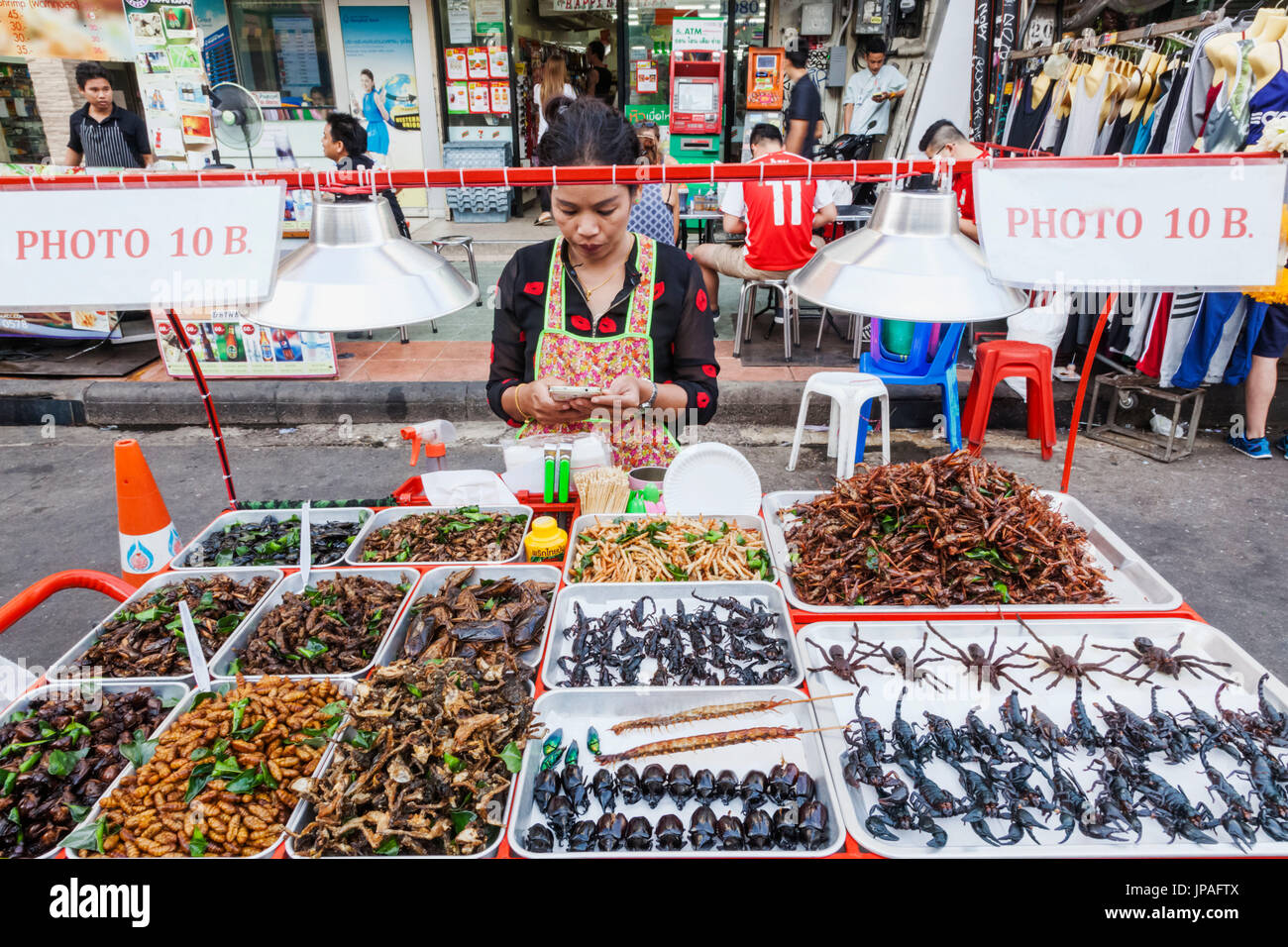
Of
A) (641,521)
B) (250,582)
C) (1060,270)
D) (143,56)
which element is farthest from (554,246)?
(143,56)

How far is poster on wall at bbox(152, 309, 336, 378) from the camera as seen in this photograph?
6746 millimetres

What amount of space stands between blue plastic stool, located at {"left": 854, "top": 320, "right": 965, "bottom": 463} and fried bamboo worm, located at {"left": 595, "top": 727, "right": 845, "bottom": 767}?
3.54 metres

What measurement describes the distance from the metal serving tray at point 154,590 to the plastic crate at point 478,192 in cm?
974

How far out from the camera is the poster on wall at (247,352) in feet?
22.1

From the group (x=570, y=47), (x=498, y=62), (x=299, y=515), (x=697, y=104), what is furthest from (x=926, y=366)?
(x=570, y=47)

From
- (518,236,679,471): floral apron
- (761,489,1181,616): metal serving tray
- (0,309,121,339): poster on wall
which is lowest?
(761,489,1181,616): metal serving tray

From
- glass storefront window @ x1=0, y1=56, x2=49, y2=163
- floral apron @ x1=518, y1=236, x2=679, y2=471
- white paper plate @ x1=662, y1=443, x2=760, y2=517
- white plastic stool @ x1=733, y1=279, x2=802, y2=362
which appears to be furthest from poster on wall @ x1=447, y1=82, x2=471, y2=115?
white paper plate @ x1=662, y1=443, x2=760, y2=517

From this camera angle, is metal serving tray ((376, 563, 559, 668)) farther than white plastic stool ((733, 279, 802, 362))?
No

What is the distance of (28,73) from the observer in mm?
9758

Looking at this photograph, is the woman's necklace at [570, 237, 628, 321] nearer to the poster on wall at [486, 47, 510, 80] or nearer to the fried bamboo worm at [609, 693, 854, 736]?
the fried bamboo worm at [609, 693, 854, 736]

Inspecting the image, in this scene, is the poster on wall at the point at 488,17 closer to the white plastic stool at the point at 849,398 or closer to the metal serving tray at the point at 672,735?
the white plastic stool at the point at 849,398

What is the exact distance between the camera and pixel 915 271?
1681 millimetres
